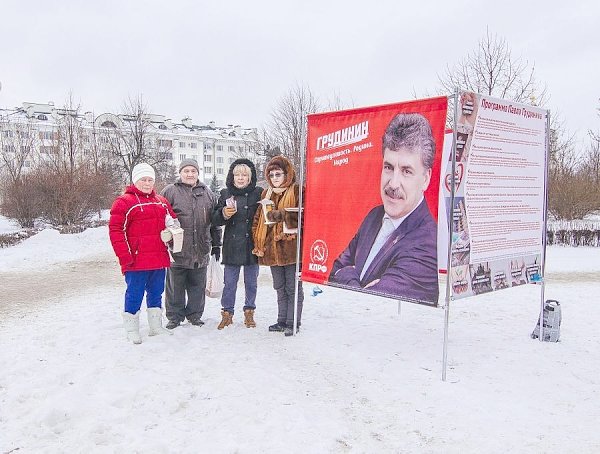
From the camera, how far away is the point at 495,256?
Result: 4.63m

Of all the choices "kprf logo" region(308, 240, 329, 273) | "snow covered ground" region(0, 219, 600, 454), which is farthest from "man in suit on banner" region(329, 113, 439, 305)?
"snow covered ground" region(0, 219, 600, 454)

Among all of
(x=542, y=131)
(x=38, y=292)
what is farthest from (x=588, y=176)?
(x=38, y=292)

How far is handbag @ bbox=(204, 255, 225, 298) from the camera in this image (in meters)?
6.06

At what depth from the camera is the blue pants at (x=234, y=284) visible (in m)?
5.77

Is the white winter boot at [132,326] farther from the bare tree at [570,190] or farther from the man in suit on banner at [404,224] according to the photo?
the bare tree at [570,190]

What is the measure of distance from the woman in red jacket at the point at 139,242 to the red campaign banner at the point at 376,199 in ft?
5.19

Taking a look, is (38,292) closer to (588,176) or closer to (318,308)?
(318,308)

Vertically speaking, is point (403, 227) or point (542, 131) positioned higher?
point (542, 131)

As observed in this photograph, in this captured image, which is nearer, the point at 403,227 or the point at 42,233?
the point at 403,227

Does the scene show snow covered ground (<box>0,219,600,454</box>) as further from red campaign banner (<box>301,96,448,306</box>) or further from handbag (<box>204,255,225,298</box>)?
red campaign banner (<box>301,96,448,306</box>)

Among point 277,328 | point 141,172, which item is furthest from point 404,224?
point 141,172

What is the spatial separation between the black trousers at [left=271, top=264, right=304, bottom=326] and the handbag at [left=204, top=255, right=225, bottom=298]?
808mm

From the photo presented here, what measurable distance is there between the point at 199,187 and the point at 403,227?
2.64m

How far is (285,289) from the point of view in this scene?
225 inches
